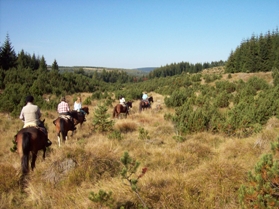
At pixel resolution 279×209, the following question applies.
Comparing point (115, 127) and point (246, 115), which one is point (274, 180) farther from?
point (115, 127)

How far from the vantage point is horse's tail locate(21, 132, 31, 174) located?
16.6 feet

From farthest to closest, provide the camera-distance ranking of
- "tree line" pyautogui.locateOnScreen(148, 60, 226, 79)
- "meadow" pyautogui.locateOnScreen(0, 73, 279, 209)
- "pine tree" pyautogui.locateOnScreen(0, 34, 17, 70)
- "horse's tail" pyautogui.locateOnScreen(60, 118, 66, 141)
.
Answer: "tree line" pyautogui.locateOnScreen(148, 60, 226, 79) < "pine tree" pyautogui.locateOnScreen(0, 34, 17, 70) < "horse's tail" pyautogui.locateOnScreen(60, 118, 66, 141) < "meadow" pyautogui.locateOnScreen(0, 73, 279, 209)

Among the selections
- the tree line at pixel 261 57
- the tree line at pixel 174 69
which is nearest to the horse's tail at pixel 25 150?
the tree line at pixel 261 57

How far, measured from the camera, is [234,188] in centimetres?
373

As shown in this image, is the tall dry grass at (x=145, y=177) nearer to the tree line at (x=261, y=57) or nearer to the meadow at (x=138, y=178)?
the meadow at (x=138, y=178)

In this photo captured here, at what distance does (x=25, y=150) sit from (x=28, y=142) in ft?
0.73

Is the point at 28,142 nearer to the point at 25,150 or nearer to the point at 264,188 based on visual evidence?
the point at 25,150

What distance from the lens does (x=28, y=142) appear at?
5395mm

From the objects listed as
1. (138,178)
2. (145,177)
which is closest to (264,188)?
(138,178)

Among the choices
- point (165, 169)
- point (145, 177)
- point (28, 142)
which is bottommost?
point (165, 169)

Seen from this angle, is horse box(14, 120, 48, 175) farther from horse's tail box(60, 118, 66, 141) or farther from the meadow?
horse's tail box(60, 118, 66, 141)

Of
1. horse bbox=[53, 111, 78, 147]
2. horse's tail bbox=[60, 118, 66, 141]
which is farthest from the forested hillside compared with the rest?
horse's tail bbox=[60, 118, 66, 141]

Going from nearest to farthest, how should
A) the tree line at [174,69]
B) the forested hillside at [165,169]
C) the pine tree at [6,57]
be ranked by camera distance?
the forested hillside at [165,169]
the pine tree at [6,57]
the tree line at [174,69]

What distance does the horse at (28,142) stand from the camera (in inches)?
203
